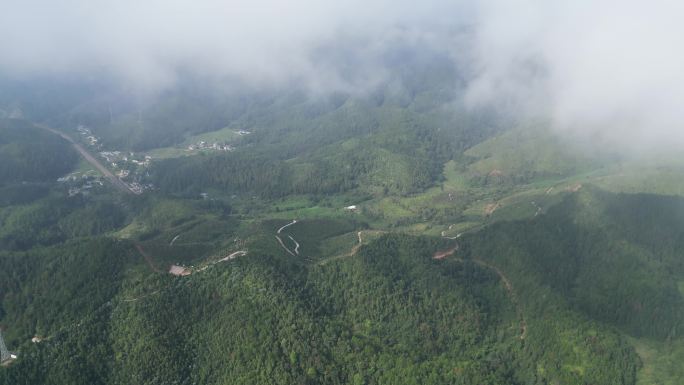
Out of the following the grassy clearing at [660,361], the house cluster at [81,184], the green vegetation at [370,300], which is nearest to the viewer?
the grassy clearing at [660,361]

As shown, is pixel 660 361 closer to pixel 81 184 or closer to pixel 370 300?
pixel 370 300

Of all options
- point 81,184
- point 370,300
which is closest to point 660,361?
point 370,300

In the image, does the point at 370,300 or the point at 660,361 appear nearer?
the point at 660,361

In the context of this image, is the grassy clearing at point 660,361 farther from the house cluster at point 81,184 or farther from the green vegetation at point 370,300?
the house cluster at point 81,184

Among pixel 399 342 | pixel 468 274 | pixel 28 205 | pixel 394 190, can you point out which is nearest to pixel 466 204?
pixel 394 190

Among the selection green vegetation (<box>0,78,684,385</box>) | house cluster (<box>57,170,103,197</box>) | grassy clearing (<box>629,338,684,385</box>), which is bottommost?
grassy clearing (<box>629,338,684,385</box>)

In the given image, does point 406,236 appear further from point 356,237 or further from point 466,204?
point 466,204

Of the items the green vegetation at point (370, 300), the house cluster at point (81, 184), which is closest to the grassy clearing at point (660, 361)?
the green vegetation at point (370, 300)

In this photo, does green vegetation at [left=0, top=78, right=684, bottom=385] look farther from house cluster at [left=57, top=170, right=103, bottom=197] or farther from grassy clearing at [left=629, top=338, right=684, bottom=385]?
house cluster at [left=57, top=170, right=103, bottom=197]

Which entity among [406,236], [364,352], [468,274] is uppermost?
[406,236]

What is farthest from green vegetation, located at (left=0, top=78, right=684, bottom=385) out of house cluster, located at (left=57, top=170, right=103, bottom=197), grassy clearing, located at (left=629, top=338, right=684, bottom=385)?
house cluster, located at (left=57, top=170, right=103, bottom=197)

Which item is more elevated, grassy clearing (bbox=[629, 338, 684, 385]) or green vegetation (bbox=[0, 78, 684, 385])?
green vegetation (bbox=[0, 78, 684, 385])
